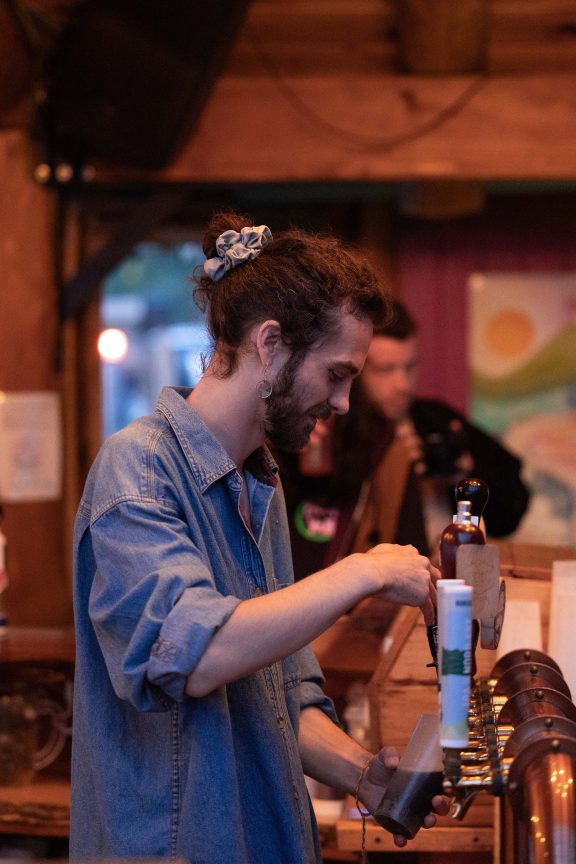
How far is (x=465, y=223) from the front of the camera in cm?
507

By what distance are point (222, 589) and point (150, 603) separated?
206mm

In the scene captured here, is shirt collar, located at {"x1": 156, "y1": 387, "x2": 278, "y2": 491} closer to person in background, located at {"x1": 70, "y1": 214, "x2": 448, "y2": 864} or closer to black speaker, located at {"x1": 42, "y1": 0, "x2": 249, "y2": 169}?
person in background, located at {"x1": 70, "y1": 214, "x2": 448, "y2": 864}

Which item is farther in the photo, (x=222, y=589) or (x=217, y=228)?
(x=217, y=228)

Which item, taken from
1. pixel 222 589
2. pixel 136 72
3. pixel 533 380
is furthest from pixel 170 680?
pixel 533 380

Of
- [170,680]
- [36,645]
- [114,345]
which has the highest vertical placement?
[170,680]

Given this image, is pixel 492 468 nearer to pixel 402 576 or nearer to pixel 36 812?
pixel 36 812

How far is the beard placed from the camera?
1.48m

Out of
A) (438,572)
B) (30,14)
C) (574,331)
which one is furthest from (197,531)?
(574,331)

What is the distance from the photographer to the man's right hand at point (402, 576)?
131 centimetres

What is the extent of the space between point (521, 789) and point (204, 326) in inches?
32.4

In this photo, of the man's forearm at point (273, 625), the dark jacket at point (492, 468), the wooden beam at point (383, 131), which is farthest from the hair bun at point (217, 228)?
the wooden beam at point (383, 131)

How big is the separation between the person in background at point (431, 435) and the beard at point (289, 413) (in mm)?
1684

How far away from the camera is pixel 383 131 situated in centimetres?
416

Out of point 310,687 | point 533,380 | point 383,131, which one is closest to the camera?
point 310,687
